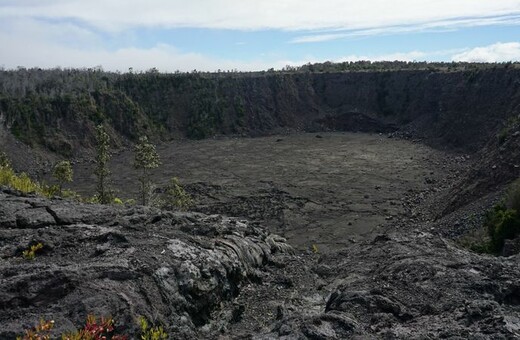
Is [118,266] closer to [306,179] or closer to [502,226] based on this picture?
[502,226]

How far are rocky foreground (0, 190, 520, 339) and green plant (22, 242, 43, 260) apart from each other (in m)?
Result: 0.19

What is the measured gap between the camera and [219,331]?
12.8m

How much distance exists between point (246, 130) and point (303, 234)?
151ft

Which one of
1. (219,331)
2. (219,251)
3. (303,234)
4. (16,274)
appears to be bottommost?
(303,234)

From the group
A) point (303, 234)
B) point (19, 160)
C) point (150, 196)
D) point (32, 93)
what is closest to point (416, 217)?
point (303, 234)

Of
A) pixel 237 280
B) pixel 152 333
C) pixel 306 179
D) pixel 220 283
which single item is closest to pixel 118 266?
pixel 220 283

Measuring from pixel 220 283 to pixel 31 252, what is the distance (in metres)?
5.13

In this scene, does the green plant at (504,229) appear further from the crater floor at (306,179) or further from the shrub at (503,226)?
the crater floor at (306,179)

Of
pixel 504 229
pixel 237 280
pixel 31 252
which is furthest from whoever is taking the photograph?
pixel 504 229

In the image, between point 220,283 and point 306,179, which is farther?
point 306,179

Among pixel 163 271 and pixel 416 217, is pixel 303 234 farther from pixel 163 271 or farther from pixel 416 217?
pixel 163 271

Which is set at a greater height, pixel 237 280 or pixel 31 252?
pixel 31 252

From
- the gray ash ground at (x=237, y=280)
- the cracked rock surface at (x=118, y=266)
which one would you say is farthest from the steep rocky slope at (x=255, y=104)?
the cracked rock surface at (x=118, y=266)

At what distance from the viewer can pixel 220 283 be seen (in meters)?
14.5
